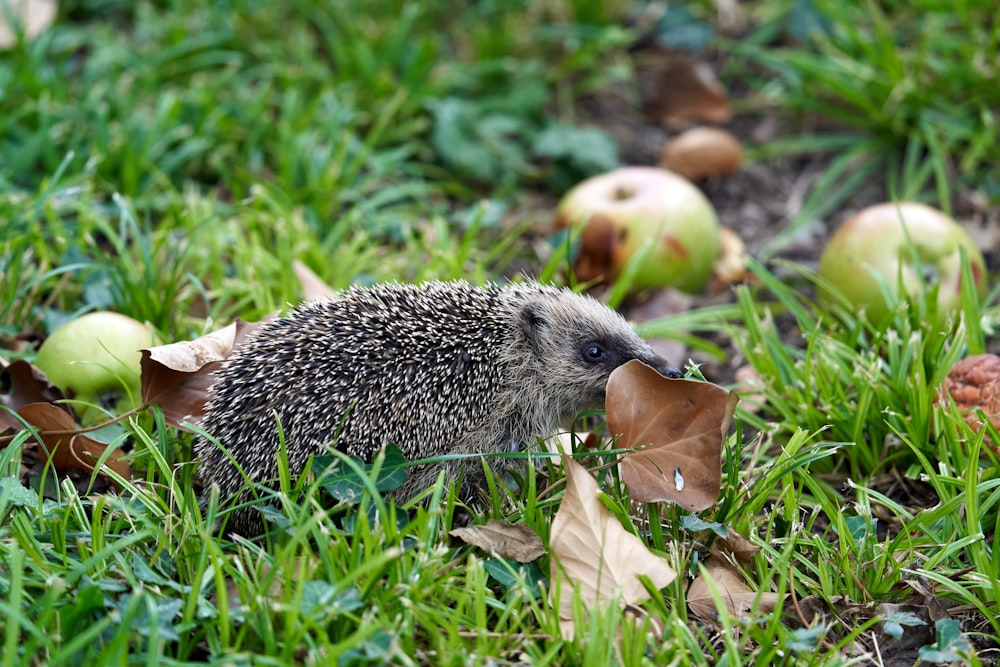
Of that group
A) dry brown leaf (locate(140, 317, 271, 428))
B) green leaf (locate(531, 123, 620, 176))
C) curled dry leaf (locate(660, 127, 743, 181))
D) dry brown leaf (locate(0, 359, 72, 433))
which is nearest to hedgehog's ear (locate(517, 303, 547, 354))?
dry brown leaf (locate(140, 317, 271, 428))

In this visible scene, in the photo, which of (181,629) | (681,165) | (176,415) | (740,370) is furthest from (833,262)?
(181,629)

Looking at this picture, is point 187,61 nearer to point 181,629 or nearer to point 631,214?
point 631,214

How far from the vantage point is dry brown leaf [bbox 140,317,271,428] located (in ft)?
15.3

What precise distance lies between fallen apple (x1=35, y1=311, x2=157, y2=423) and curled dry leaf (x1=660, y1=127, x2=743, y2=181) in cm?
509

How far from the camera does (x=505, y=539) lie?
13.8 ft

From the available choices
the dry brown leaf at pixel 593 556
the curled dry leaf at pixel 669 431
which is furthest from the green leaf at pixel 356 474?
the curled dry leaf at pixel 669 431

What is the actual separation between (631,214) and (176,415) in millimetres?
3581

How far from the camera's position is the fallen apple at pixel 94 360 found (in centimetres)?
503

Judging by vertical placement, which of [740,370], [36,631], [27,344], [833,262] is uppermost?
[36,631]

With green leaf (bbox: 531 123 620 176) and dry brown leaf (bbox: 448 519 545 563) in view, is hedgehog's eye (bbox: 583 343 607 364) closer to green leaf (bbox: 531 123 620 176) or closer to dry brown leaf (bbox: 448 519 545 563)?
dry brown leaf (bbox: 448 519 545 563)

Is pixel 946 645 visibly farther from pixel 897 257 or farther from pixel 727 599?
pixel 897 257

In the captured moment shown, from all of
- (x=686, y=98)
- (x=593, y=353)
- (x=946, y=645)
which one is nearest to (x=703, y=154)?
(x=686, y=98)

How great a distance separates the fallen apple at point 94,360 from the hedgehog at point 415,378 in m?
0.64

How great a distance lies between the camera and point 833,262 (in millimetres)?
6516
